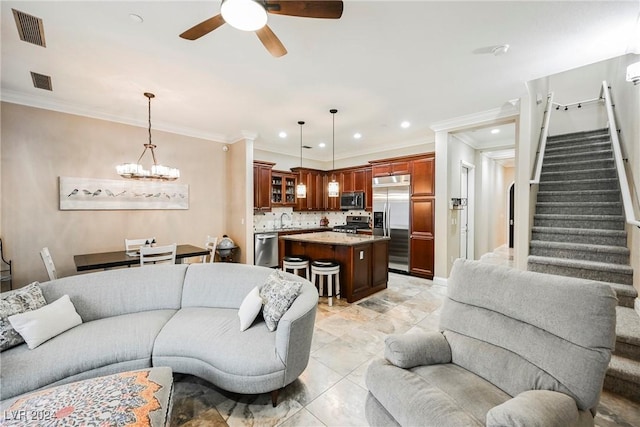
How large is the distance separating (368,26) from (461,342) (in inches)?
99.8

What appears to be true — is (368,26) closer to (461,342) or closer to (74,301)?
(461,342)

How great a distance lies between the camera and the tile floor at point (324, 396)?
181cm

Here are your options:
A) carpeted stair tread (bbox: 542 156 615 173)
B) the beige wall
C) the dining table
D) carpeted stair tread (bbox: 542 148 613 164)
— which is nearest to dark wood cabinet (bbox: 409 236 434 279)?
carpeted stair tread (bbox: 542 156 615 173)

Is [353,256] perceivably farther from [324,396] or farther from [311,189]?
[311,189]

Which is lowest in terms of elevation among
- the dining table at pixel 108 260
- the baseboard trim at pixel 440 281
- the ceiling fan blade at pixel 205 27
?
the baseboard trim at pixel 440 281

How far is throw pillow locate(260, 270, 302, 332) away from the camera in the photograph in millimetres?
2129

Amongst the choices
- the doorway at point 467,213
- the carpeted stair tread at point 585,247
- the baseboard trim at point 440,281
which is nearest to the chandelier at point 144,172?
the baseboard trim at point 440,281

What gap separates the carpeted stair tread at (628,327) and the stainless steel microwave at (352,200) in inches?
183

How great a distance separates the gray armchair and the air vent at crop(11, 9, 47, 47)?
3776mm

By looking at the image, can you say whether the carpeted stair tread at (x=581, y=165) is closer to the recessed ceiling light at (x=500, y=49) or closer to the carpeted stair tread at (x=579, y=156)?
the carpeted stair tread at (x=579, y=156)

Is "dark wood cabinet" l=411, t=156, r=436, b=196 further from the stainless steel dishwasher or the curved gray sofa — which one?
the curved gray sofa

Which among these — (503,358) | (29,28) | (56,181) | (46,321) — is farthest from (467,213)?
(56,181)

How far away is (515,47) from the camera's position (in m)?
2.55

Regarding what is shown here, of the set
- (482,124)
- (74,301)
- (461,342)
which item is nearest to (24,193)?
(74,301)
